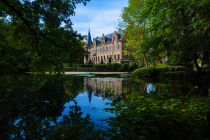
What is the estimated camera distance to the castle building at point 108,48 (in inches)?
3019

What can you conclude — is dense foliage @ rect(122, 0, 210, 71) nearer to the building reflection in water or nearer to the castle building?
the building reflection in water

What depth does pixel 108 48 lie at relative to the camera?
84.5 m

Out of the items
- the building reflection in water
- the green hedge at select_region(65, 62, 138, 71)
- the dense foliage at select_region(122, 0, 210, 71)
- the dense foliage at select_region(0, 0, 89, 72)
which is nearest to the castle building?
the green hedge at select_region(65, 62, 138, 71)

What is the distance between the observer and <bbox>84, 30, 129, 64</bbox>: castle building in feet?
252

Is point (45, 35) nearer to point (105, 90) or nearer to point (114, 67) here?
point (105, 90)

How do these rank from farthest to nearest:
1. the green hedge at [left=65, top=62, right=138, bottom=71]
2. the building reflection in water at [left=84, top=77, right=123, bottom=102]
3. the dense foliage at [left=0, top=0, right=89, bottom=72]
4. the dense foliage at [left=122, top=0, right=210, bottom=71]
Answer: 1. the green hedge at [left=65, top=62, right=138, bottom=71]
2. the building reflection in water at [left=84, top=77, right=123, bottom=102]
3. the dense foliage at [left=122, top=0, right=210, bottom=71]
4. the dense foliage at [left=0, top=0, right=89, bottom=72]

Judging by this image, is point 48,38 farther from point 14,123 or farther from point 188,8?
point 188,8

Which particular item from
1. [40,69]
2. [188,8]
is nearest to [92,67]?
[188,8]

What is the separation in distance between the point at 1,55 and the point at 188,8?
10.2 m

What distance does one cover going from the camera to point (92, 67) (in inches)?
2275

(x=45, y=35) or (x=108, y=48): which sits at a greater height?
(x=108, y=48)

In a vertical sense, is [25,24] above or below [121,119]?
above

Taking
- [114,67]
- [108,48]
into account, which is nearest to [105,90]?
[114,67]

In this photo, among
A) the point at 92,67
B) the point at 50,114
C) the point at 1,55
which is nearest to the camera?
the point at 50,114
